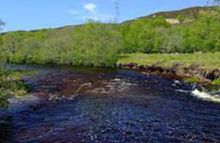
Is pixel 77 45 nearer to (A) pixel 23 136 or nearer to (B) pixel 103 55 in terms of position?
(B) pixel 103 55

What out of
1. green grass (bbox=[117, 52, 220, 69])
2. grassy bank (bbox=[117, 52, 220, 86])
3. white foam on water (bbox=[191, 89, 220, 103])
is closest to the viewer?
white foam on water (bbox=[191, 89, 220, 103])

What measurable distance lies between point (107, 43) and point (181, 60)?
25.3 m

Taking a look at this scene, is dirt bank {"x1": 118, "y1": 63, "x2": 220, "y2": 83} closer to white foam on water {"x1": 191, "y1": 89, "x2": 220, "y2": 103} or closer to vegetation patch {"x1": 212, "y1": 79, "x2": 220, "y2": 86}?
vegetation patch {"x1": 212, "y1": 79, "x2": 220, "y2": 86}

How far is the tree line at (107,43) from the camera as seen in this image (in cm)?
12560

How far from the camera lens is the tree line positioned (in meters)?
126

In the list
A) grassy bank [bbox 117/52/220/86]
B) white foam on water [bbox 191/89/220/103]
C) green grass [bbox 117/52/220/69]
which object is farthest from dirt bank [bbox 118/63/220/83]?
white foam on water [bbox 191/89/220/103]

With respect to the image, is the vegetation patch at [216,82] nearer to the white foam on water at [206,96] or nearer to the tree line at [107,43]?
the white foam on water at [206,96]

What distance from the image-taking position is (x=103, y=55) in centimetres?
12356

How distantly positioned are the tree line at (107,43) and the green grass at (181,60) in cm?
548

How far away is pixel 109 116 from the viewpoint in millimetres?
47125

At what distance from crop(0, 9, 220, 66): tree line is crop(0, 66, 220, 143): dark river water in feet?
179

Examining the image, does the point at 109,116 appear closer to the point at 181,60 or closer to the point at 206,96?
the point at 206,96

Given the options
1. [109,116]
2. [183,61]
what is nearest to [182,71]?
[183,61]

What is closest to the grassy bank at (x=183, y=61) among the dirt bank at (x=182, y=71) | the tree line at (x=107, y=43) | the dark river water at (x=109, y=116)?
the dirt bank at (x=182, y=71)
